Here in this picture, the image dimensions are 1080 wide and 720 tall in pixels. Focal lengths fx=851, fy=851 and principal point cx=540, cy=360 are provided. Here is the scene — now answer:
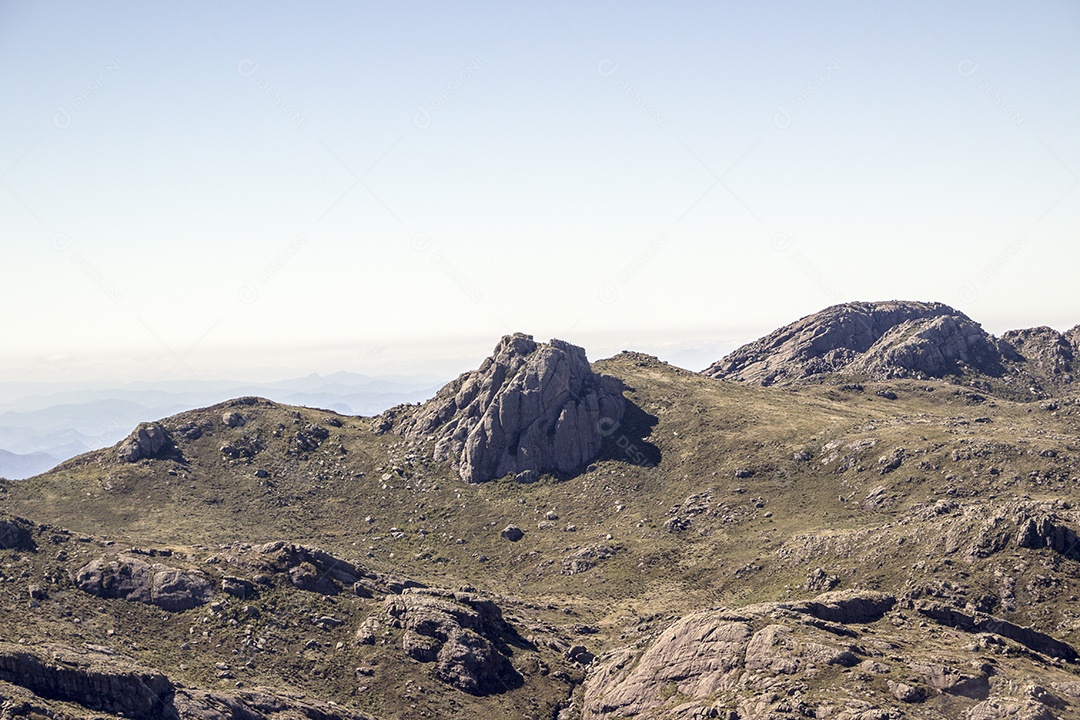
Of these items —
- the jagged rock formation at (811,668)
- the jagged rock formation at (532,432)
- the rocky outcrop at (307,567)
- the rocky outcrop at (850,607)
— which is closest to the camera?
the jagged rock formation at (811,668)

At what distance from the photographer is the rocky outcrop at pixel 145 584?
109250 millimetres

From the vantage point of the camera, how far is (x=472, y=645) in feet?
352

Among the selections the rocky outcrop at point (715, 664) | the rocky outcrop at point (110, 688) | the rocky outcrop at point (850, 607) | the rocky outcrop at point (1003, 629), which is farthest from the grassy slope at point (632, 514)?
the rocky outcrop at point (110, 688)

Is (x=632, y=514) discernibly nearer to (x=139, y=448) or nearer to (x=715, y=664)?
(x=715, y=664)

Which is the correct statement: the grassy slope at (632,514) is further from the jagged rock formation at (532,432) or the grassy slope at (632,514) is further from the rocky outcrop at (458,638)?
the jagged rock formation at (532,432)

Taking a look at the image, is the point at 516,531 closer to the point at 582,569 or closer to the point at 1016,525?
the point at 582,569

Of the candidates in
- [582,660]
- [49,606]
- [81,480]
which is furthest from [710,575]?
[81,480]

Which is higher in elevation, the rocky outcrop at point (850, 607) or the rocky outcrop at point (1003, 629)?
the rocky outcrop at point (850, 607)

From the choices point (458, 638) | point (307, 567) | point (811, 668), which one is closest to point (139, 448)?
point (307, 567)

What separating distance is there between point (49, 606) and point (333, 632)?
3406 centimetres

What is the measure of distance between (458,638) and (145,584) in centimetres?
4141

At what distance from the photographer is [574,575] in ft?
500

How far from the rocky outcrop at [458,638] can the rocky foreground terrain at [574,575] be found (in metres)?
0.36

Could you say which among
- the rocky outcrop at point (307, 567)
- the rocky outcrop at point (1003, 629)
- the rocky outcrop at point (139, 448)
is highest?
the rocky outcrop at point (139, 448)
